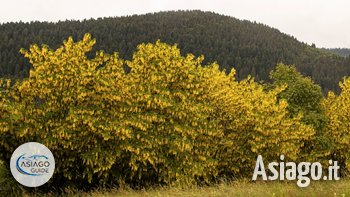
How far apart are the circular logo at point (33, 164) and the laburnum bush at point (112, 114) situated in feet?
23.3

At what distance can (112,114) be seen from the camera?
909 inches

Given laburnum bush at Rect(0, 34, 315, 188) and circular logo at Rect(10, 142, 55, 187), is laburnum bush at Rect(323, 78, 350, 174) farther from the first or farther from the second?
circular logo at Rect(10, 142, 55, 187)

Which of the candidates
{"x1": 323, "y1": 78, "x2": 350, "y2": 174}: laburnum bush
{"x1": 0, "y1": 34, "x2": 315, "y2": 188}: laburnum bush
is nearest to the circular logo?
{"x1": 0, "y1": 34, "x2": 315, "y2": 188}: laburnum bush

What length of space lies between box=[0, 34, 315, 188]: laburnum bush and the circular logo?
7105 millimetres

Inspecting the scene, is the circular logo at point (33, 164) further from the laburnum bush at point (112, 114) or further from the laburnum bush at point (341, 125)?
the laburnum bush at point (341, 125)

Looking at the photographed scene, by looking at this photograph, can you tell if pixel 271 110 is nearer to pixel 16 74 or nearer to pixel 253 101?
→ pixel 253 101

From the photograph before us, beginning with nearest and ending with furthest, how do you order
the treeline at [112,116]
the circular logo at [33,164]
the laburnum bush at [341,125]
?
the circular logo at [33,164], the treeline at [112,116], the laburnum bush at [341,125]

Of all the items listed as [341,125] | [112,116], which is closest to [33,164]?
[112,116]

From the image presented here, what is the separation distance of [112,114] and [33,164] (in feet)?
31.7

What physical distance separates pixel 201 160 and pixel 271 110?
28.2 ft

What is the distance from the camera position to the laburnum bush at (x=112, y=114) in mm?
21688

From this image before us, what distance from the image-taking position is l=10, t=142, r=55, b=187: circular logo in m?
13.3

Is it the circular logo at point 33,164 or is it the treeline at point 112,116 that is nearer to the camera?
the circular logo at point 33,164

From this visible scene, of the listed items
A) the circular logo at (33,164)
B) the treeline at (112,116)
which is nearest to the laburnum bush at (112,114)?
the treeline at (112,116)
